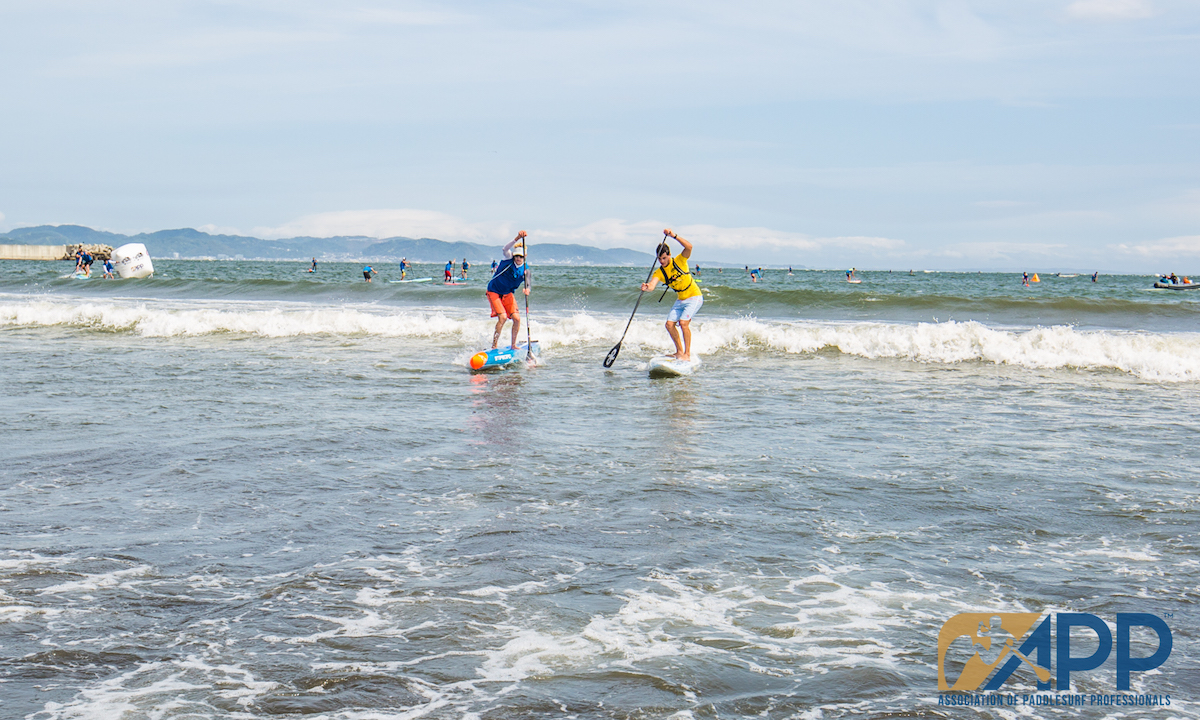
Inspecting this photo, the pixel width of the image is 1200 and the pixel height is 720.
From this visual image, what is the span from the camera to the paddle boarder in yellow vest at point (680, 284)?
14.2 m

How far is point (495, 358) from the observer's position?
14.8m

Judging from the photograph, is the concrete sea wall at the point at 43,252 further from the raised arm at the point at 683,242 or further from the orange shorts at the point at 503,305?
the raised arm at the point at 683,242

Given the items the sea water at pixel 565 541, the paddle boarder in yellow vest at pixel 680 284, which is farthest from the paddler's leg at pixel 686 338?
the sea water at pixel 565 541

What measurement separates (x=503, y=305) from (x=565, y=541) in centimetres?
1098

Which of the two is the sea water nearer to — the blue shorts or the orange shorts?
the blue shorts

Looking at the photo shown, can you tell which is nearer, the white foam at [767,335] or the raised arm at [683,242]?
the raised arm at [683,242]

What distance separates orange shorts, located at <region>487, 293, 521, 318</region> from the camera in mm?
15836

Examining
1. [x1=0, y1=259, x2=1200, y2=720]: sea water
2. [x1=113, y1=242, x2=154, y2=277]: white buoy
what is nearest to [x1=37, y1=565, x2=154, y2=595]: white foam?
[x1=0, y1=259, x2=1200, y2=720]: sea water

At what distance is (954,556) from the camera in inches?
205

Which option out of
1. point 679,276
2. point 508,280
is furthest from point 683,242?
point 508,280

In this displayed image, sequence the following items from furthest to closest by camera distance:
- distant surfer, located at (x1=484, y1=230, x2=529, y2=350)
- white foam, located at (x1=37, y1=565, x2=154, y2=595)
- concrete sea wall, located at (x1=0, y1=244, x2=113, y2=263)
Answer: concrete sea wall, located at (x1=0, y1=244, x2=113, y2=263)
distant surfer, located at (x1=484, y1=230, x2=529, y2=350)
white foam, located at (x1=37, y1=565, x2=154, y2=595)

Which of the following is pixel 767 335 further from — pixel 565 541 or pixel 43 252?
pixel 43 252

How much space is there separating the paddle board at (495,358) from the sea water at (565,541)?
1603mm

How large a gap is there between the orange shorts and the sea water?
3109 mm
